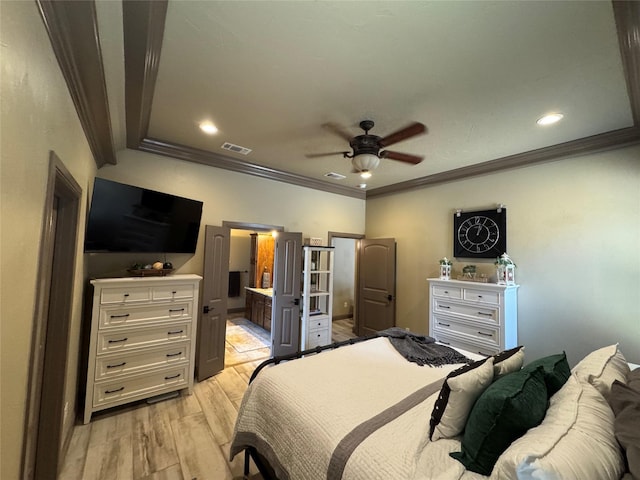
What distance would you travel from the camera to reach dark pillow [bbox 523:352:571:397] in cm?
142

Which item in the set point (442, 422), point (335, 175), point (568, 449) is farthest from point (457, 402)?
point (335, 175)

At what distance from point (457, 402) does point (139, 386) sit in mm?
3003

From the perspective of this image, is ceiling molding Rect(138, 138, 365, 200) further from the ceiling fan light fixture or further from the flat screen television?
the ceiling fan light fixture

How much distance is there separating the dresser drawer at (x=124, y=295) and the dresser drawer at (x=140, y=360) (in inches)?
20.6

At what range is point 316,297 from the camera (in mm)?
4488

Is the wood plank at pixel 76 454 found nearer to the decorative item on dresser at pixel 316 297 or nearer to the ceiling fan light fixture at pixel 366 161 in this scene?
the decorative item on dresser at pixel 316 297

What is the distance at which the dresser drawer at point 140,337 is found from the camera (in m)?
2.56

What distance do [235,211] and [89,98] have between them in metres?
2.14

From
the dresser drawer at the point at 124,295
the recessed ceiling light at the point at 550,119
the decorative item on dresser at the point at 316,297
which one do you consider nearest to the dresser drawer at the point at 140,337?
the dresser drawer at the point at 124,295

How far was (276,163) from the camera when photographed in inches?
153

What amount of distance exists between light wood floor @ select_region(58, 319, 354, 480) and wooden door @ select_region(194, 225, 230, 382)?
0.43 metres

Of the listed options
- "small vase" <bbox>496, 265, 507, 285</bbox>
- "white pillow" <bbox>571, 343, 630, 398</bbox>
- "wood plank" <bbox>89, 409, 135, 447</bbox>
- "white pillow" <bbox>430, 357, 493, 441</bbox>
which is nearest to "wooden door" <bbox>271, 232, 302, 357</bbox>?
"wood plank" <bbox>89, 409, 135, 447</bbox>

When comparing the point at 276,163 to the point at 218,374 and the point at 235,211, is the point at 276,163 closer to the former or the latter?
the point at 235,211

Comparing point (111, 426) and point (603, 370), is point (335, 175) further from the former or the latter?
point (111, 426)
